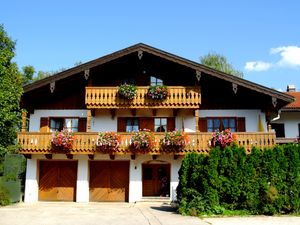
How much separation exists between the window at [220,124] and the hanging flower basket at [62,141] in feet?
25.2

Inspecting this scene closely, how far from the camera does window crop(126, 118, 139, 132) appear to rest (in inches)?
869

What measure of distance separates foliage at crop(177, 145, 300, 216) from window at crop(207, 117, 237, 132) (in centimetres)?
665

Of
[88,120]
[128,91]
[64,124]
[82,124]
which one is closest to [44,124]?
[64,124]

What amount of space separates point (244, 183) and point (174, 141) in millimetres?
5629

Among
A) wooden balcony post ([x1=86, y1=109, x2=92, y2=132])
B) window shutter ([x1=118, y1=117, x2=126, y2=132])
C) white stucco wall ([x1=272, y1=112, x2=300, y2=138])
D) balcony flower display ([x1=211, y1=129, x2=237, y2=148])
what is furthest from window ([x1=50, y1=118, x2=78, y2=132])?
white stucco wall ([x1=272, y1=112, x2=300, y2=138])

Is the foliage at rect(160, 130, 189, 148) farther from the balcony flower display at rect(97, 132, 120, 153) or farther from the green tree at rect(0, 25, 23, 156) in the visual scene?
the green tree at rect(0, 25, 23, 156)

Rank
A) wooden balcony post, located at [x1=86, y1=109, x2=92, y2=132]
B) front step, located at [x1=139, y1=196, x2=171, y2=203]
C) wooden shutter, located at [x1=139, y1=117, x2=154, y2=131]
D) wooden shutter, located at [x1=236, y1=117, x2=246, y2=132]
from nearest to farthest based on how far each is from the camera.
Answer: front step, located at [x1=139, y1=196, x2=171, y2=203] < wooden balcony post, located at [x1=86, y1=109, x2=92, y2=132] < wooden shutter, located at [x1=236, y1=117, x2=246, y2=132] < wooden shutter, located at [x1=139, y1=117, x2=154, y2=131]

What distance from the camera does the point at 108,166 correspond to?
21.7m

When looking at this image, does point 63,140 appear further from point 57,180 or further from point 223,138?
point 223,138

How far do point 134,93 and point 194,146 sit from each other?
4265 millimetres

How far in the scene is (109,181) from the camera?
2155 centimetres

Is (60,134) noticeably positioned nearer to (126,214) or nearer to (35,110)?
(35,110)

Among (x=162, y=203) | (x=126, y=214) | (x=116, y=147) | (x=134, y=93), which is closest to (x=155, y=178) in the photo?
(x=162, y=203)

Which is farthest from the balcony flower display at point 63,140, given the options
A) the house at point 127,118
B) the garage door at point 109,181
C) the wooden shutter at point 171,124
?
the wooden shutter at point 171,124
